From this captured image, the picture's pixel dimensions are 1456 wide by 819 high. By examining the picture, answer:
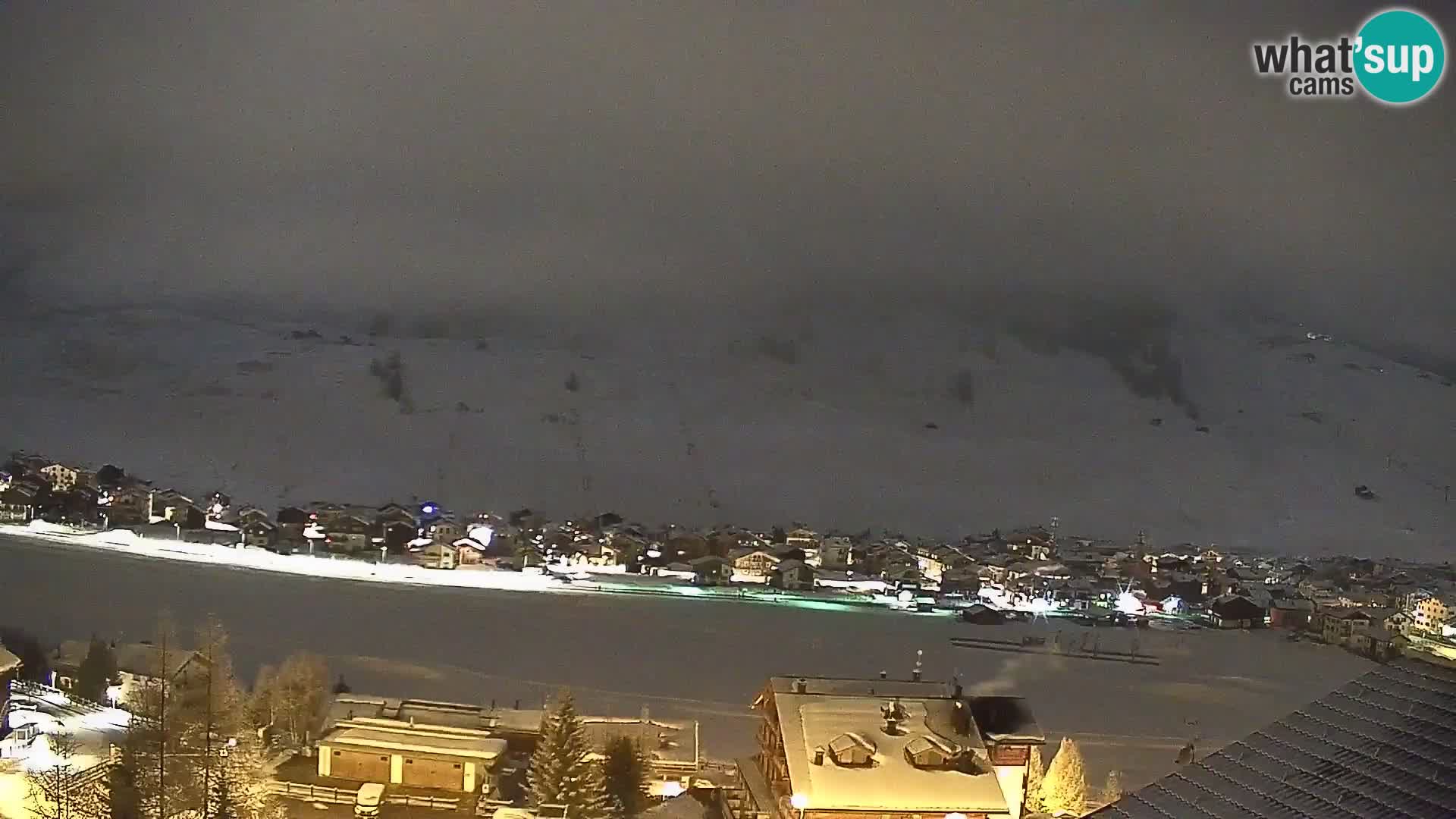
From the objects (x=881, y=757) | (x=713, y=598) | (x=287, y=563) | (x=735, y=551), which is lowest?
(x=881, y=757)

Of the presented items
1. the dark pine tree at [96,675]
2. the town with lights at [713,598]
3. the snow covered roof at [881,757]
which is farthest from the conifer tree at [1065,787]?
the dark pine tree at [96,675]

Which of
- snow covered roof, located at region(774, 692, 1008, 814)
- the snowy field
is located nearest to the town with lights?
snow covered roof, located at region(774, 692, 1008, 814)

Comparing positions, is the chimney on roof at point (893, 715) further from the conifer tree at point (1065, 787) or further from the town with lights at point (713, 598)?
the conifer tree at point (1065, 787)

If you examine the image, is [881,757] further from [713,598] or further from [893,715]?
[713,598]

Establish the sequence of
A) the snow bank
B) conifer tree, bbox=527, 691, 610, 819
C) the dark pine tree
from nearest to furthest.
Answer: conifer tree, bbox=527, 691, 610, 819 → the dark pine tree → the snow bank

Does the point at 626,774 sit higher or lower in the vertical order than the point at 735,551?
lower

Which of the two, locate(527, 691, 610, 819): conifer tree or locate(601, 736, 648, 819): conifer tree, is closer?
locate(527, 691, 610, 819): conifer tree

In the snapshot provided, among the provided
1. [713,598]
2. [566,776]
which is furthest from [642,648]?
[566,776]

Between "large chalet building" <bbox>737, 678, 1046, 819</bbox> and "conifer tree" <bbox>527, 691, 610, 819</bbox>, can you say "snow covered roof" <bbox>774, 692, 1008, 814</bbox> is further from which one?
"conifer tree" <bbox>527, 691, 610, 819</bbox>

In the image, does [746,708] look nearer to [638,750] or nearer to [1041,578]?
[638,750]
